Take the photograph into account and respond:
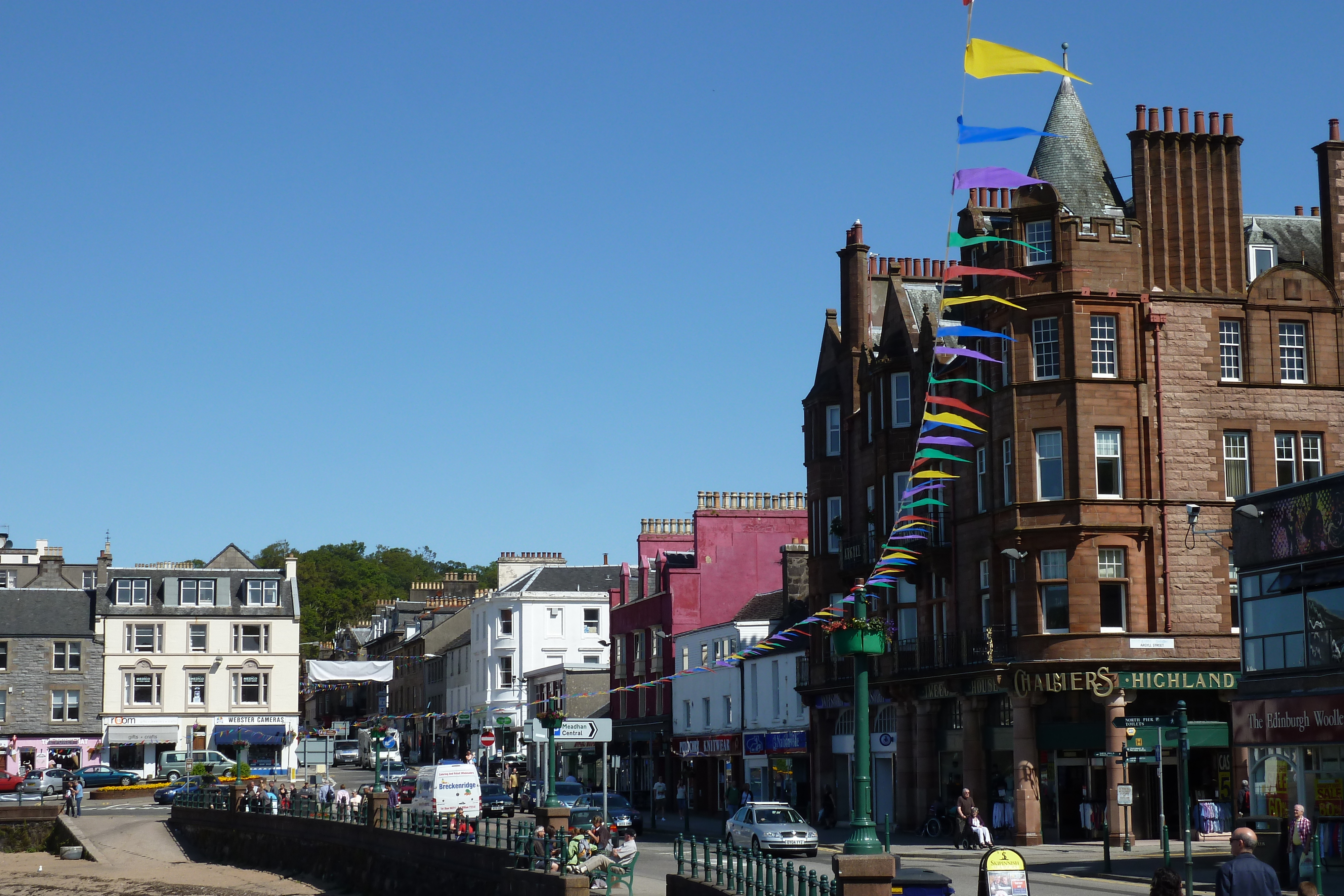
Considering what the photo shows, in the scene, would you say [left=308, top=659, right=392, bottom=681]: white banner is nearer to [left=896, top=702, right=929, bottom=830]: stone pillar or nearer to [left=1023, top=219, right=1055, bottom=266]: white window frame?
[left=896, top=702, right=929, bottom=830]: stone pillar

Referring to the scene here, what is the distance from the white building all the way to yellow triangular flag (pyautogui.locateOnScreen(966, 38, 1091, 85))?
72.3 meters

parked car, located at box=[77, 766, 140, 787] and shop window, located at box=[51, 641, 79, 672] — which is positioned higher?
shop window, located at box=[51, 641, 79, 672]

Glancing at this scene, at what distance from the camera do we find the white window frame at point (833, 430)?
189 feet

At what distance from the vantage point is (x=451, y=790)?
176ft

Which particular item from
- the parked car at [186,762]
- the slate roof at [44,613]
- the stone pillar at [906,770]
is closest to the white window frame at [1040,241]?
the stone pillar at [906,770]

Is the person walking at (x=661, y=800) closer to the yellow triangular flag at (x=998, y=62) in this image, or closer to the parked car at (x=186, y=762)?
the parked car at (x=186, y=762)

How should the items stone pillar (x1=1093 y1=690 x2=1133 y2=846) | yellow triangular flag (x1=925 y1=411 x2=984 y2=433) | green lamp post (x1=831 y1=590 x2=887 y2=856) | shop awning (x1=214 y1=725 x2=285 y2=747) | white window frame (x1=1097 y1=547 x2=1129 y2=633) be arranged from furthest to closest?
1. shop awning (x1=214 y1=725 x2=285 y2=747)
2. white window frame (x1=1097 y1=547 x2=1129 y2=633)
3. stone pillar (x1=1093 y1=690 x2=1133 y2=846)
4. yellow triangular flag (x1=925 y1=411 x2=984 y2=433)
5. green lamp post (x1=831 y1=590 x2=887 y2=856)

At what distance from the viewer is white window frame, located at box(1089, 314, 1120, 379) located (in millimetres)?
42875

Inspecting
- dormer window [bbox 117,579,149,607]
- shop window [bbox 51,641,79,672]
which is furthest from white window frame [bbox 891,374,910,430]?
shop window [bbox 51,641,79,672]

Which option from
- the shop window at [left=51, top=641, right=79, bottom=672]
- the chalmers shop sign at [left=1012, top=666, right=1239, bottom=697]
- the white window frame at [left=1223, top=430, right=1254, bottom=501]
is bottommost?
the chalmers shop sign at [left=1012, top=666, right=1239, bottom=697]

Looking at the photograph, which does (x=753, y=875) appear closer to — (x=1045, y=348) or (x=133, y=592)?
(x=1045, y=348)

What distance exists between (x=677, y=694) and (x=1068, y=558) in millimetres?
33266

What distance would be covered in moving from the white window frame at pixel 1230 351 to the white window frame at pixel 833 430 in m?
16.5

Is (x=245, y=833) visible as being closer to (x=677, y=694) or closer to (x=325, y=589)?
(x=677, y=694)
